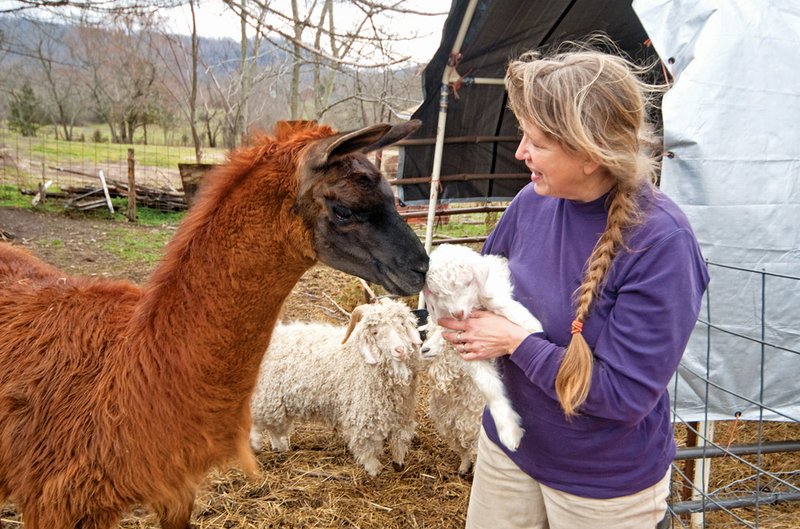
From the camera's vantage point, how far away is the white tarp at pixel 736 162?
2.75 m

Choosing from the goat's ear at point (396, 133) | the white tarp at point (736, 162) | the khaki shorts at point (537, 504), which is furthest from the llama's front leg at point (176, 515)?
the white tarp at point (736, 162)

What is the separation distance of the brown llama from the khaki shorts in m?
0.78

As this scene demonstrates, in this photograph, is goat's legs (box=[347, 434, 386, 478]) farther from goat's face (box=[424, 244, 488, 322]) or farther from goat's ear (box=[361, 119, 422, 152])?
goat's ear (box=[361, 119, 422, 152])

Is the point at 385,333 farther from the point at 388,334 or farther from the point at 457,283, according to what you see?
the point at 457,283

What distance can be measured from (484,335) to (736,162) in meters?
1.85

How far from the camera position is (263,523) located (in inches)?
143

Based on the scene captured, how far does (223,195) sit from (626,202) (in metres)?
1.50

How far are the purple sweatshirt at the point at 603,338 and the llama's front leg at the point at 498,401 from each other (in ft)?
0.17

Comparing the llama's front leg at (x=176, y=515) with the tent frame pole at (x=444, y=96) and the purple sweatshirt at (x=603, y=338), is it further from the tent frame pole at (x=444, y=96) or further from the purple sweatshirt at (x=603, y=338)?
the tent frame pole at (x=444, y=96)

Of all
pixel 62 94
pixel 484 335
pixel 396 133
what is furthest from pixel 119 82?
pixel 484 335

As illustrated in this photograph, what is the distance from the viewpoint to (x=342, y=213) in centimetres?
211

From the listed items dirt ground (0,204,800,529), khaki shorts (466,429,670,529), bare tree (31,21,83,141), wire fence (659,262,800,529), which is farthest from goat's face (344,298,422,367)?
bare tree (31,21,83,141)

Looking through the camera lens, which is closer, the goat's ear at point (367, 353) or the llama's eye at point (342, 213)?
the llama's eye at point (342, 213)

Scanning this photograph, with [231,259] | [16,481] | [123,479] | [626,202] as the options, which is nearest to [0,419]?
[16,481]
